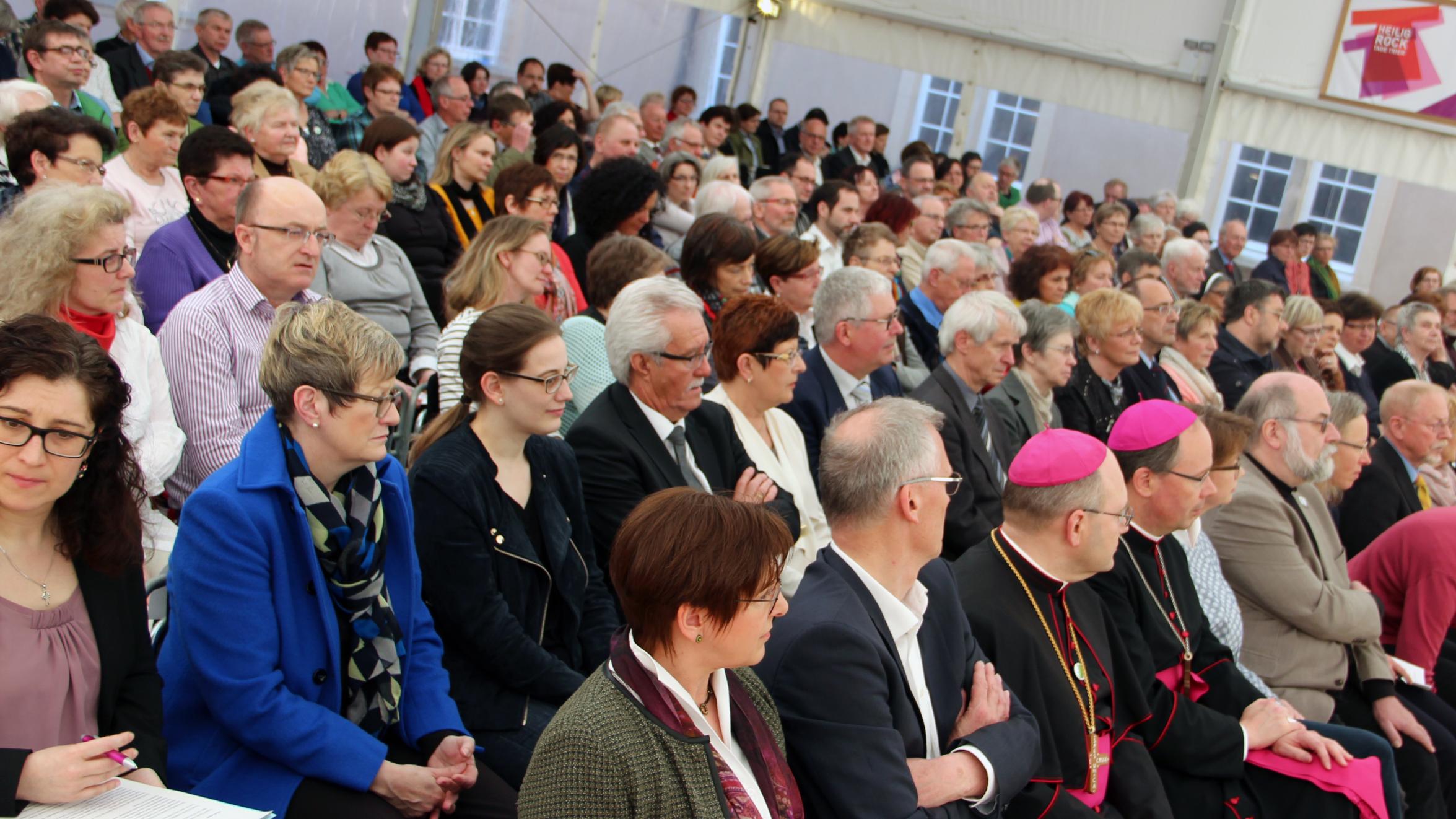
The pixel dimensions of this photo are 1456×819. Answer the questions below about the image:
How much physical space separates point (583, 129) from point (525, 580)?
7.78 m

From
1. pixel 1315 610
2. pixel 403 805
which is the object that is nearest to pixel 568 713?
pixel 403 805

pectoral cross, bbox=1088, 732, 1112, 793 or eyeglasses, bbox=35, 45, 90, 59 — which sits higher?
eyeglasses, bbox=35, 45, 90, 59

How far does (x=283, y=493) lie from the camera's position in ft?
7.77

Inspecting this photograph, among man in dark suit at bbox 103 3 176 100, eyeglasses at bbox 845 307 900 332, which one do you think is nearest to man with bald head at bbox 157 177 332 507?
eyeglasses at bbox 845 307 900 332

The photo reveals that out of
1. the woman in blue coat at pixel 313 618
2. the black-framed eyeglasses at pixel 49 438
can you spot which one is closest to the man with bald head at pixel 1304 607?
the woman in blue coat at pixel 313 618

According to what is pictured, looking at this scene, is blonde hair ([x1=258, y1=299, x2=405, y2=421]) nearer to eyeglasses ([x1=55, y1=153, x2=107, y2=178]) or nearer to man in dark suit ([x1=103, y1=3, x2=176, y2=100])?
eyeglasses ([x1=55, y1=153, x2=107, y2=178])

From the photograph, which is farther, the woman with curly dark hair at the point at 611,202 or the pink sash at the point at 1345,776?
the woman with curly dark hair at the point at 611,202

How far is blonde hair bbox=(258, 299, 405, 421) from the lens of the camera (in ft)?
7.91

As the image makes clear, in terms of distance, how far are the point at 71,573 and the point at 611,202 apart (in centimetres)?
386

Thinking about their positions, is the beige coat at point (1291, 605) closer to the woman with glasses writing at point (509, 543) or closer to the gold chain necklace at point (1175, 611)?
the gold chain necklace at point (1175, 611)

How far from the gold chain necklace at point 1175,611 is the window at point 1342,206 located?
41.5 ft

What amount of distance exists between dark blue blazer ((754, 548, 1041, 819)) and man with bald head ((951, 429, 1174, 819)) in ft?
A: 1.05

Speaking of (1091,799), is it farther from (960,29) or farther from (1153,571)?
(960,29)

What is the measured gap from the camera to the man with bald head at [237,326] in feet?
10.6
